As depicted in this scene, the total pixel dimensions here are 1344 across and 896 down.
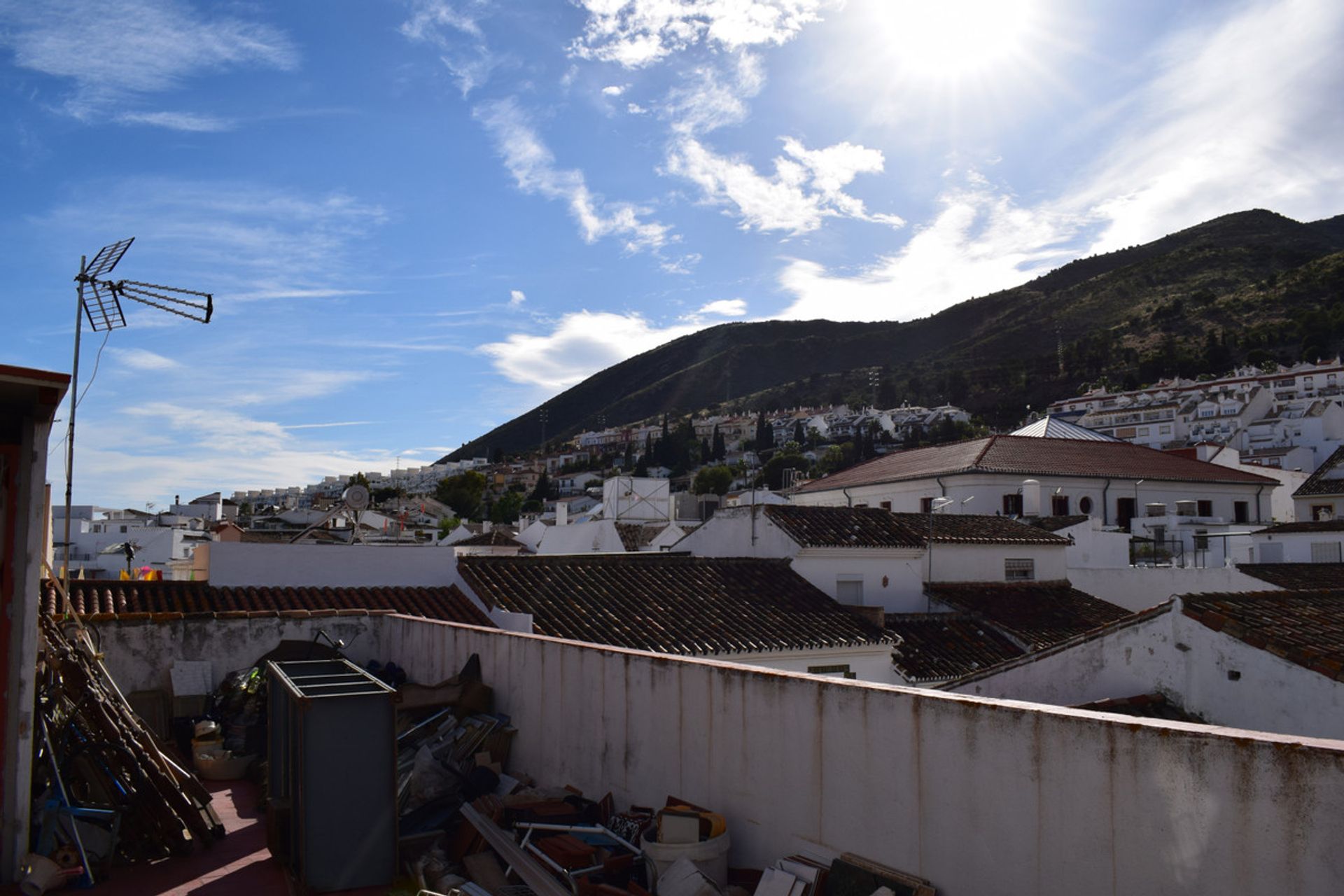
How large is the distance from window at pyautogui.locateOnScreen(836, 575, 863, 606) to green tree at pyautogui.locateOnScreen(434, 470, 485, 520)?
76918 mm

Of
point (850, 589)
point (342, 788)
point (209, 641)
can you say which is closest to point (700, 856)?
point (342, 788)

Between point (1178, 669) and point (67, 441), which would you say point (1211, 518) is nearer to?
point (1178, 669)

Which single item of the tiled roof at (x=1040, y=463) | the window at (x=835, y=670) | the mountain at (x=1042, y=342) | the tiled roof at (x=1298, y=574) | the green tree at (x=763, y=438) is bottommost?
the window at (x=835, y=670)

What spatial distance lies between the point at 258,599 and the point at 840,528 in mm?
13387

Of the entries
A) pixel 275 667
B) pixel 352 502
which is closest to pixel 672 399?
pixel 352 502

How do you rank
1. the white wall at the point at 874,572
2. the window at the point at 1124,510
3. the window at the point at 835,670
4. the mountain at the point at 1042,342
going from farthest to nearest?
the mountain at the point at 1042,342 → the window at the point at 1124,510 → the white wall at the point at 874,572 → the window at the point at 835,670

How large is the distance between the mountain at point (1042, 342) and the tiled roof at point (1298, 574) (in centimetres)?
8232

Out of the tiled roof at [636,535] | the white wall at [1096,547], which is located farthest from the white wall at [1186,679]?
the tiled roof at [636,535]

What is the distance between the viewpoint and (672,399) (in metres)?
168

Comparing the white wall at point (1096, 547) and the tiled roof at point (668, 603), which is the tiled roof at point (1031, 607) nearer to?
the white wall at point (1096, 547)

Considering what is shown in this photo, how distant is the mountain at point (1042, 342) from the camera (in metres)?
103

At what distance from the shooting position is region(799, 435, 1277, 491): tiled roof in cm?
4241

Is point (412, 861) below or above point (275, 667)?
below

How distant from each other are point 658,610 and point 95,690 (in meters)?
11.1
